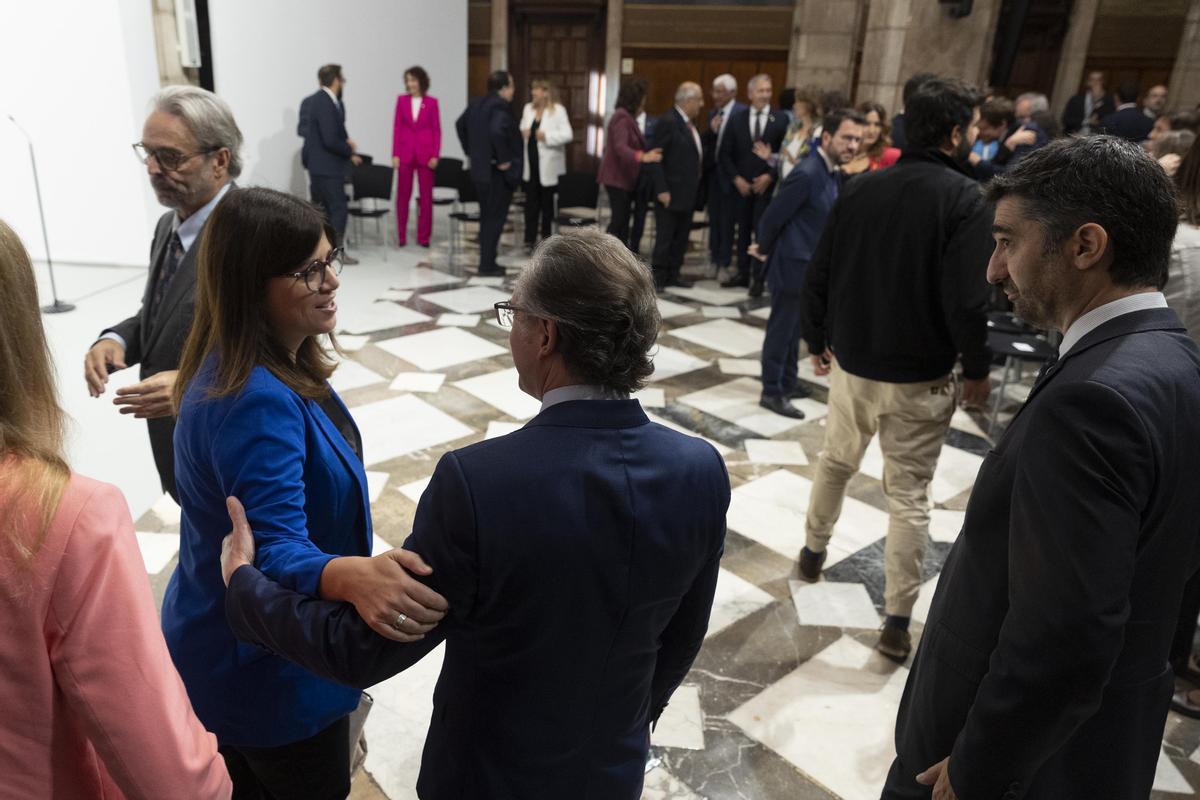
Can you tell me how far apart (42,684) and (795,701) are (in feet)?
6.86

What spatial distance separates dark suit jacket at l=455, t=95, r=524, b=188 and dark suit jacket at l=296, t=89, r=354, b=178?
1221mm

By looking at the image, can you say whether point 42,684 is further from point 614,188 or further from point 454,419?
point 614,188

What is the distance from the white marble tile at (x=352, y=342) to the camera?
537 centimetres

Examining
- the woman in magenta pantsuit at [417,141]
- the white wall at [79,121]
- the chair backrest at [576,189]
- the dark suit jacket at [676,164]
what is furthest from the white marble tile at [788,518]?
the woman in magenta pantsuit at [417,141]

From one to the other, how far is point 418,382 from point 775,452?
2.11 m

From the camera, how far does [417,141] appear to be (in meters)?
8.34

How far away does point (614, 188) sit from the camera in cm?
732

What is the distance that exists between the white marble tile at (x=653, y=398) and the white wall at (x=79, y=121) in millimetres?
4265

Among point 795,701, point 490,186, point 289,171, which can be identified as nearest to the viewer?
point 795,701

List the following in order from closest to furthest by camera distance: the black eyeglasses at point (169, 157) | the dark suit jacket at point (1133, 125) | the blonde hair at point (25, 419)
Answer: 1. the blonde hair at point (25, 419)
2. the black eyeglasses at point (169, 157)
3. the dark suit jacket at point (1133, 125)

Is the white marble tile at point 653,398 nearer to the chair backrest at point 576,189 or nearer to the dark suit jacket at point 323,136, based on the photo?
the chair backrest at point 576,189

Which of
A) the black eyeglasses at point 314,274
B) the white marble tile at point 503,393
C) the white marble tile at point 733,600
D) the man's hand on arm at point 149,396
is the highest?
the black eyeglasses at point 314,274

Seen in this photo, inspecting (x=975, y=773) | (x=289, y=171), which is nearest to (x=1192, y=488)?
(x=975, y=773)

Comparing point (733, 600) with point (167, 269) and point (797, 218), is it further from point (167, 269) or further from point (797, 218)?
point (797, 218)
